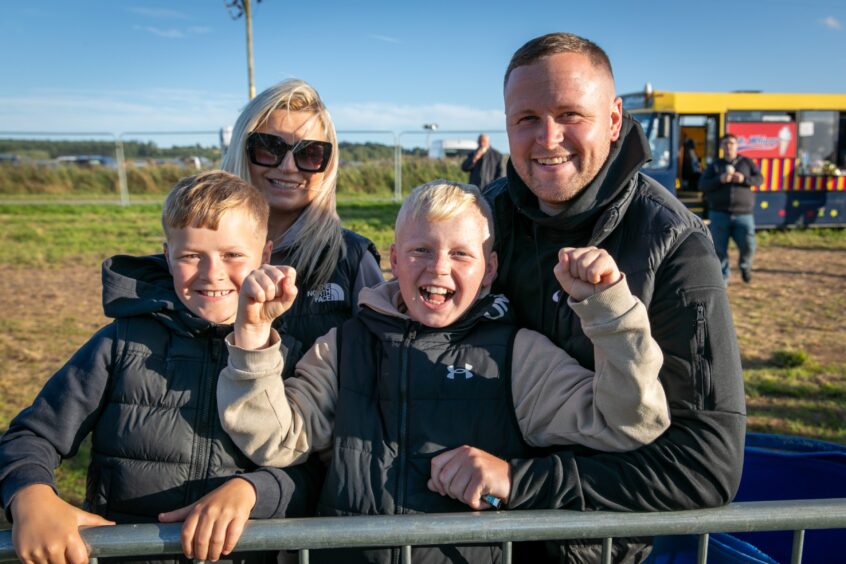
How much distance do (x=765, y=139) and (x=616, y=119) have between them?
15574mm

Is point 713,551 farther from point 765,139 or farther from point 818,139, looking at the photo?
point 818,139

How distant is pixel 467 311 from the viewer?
6.35ft

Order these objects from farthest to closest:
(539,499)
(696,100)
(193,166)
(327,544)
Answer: (193,166) < (696,100) < (539,499) < (327,544)

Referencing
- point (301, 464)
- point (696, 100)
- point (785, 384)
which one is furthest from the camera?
point (696, 100)

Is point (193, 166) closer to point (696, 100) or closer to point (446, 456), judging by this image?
point (696, 100)

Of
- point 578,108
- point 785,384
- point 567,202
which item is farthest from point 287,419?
point 785,384

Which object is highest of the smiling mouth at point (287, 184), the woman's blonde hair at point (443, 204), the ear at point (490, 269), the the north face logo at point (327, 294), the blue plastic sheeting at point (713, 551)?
the smiling mouth at point (287, 184)

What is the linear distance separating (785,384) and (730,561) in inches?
166

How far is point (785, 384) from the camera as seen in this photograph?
5609 mm

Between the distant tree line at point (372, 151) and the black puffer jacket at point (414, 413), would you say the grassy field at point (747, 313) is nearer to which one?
the black puffer jacket at point (414, 413)

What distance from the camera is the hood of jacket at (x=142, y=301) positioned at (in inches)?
74.4

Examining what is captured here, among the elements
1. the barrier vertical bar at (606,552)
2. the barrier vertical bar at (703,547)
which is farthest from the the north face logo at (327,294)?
the barrier vertical bar at (703,547)

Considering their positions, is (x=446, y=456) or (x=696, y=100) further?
(x=696, y=100)

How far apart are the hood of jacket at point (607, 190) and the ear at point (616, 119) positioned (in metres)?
0.01
